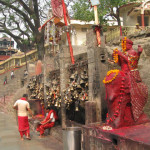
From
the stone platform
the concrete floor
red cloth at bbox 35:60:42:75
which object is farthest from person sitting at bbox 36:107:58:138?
red cloth at bbox 35:60:42:75

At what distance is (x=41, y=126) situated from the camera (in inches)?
297

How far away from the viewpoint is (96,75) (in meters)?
5.41

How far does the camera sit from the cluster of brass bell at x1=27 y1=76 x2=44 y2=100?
976 cm

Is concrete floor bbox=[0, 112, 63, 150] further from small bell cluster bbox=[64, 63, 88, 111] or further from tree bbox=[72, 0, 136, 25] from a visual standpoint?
tree bbox=[72, 0, 136, 25]

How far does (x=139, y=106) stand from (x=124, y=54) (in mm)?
1229

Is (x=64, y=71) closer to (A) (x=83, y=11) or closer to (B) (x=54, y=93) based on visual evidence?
(B) (x=54, y=93)

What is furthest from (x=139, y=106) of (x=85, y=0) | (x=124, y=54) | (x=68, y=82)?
(x=85, y=0)

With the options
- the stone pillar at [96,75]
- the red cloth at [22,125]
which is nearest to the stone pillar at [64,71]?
the red cloth at [22,125]

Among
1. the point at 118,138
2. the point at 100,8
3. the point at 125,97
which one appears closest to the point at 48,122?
the point at 125,97

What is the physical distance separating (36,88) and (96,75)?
5.82 metres

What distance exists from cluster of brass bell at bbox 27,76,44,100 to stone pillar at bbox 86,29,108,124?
182 inches

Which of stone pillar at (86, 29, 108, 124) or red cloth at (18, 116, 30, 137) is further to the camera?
red cloth at (18, 116, 30, 137)

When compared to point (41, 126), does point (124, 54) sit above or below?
above

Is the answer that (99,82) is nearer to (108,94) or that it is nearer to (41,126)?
(108,94)
